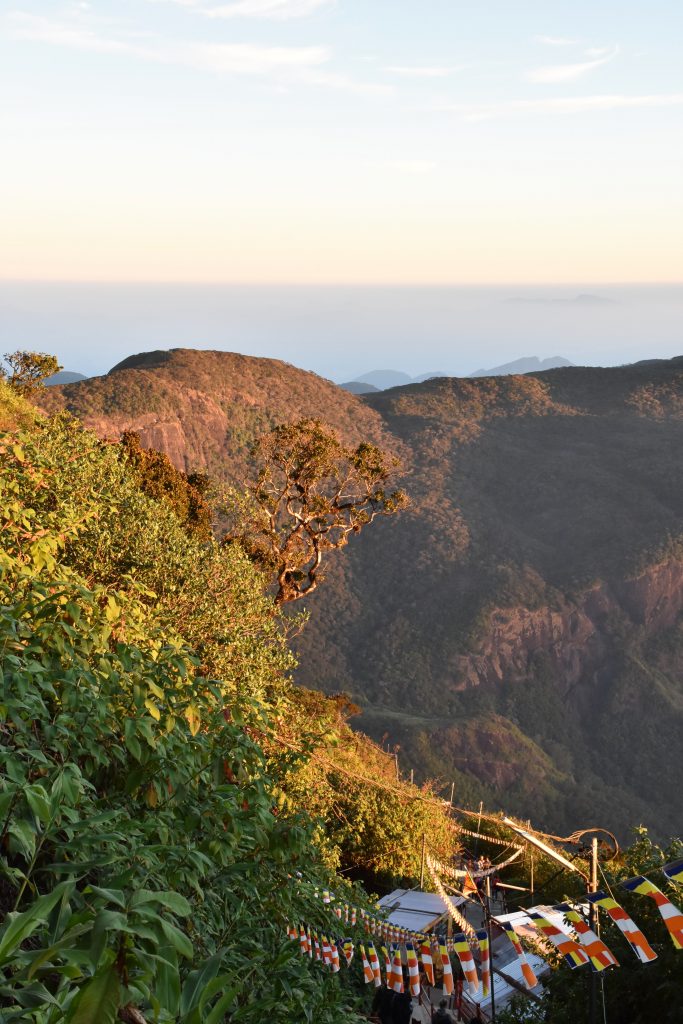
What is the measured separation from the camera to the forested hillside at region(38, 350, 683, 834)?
71.1 metres

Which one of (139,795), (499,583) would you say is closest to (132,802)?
(139,795)

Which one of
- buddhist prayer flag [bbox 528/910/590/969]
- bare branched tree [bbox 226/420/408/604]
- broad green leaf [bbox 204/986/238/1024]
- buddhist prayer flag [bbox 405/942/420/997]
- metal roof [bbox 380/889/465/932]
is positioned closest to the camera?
broad green leaf [bbox 204/986/238/1024]

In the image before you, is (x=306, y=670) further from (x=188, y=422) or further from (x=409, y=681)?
(x=188, y=422)

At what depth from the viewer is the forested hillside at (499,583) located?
2800 inches

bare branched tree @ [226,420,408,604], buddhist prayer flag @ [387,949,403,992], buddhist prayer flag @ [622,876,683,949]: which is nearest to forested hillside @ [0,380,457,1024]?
buddhist prayer flag @ [387,949,403,992]

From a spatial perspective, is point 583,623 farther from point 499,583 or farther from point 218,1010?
point 218,1010

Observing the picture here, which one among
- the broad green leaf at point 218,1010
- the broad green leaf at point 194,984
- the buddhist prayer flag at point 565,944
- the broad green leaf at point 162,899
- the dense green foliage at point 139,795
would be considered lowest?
the buddhist prayer flag at point 565,944

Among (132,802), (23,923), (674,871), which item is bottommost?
(674,871)

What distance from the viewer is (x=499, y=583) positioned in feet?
279

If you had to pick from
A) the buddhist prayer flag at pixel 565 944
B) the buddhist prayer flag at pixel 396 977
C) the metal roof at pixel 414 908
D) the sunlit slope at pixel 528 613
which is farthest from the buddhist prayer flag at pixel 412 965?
the sunlit slope at pixel 528 613

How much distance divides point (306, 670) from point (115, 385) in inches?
1083

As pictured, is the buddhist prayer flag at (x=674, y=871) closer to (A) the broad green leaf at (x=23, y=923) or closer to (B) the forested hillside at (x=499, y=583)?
(A) the broad green leaf at (x=23, y=923)

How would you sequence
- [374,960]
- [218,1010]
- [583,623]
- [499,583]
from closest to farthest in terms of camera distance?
[218,1010] < [374,960] < [499,583] < [583,623]

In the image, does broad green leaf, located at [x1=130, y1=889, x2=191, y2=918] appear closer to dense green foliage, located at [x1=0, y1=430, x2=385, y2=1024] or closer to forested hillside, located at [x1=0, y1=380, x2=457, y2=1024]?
forested hillside, located at [x1=0, y1=380, x2=457, y2=1024]
